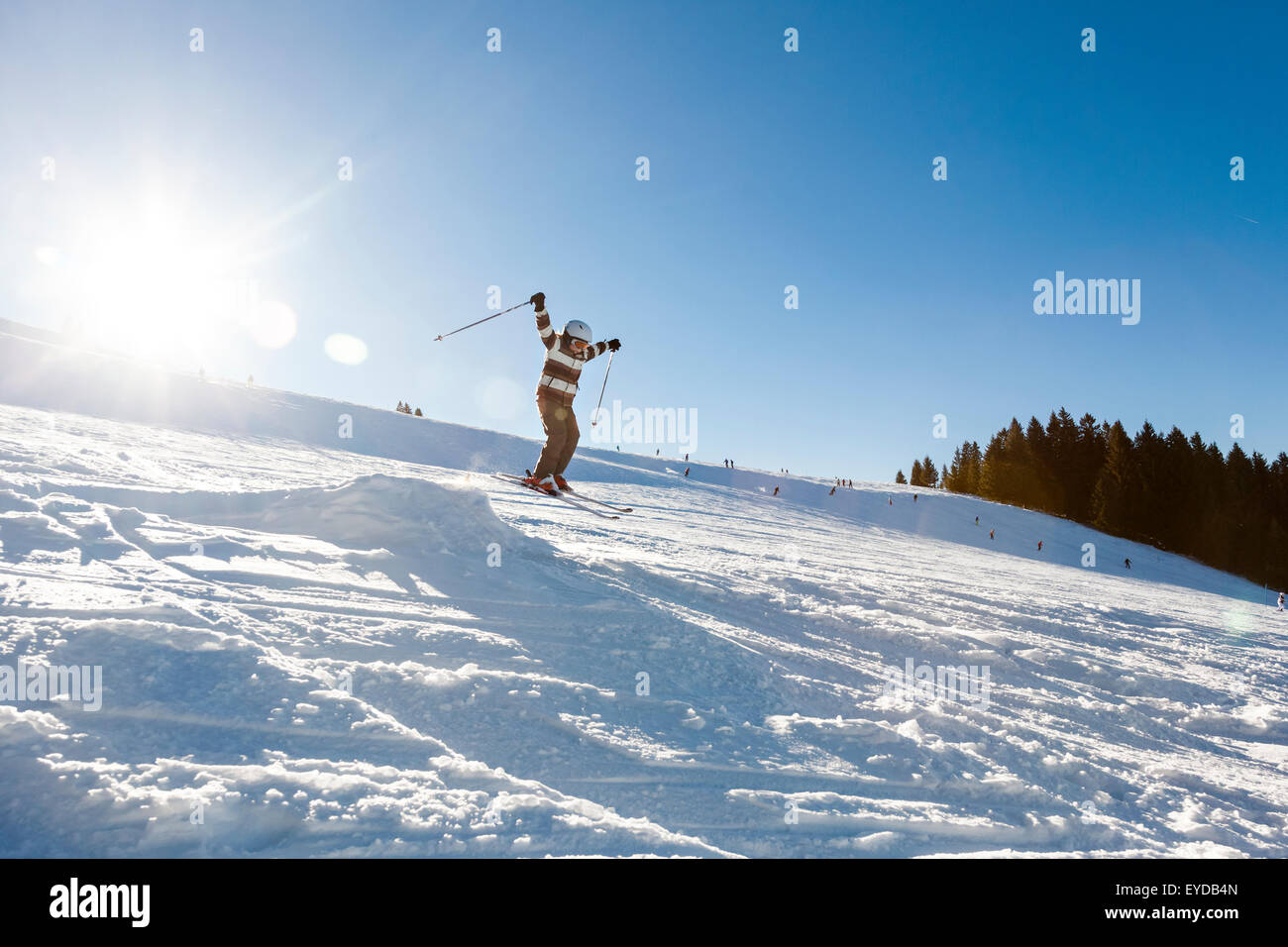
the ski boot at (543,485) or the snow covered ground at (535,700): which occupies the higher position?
the ski boot at (543,485)

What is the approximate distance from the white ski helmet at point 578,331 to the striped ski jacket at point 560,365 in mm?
128

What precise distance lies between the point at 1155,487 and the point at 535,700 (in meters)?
78.8

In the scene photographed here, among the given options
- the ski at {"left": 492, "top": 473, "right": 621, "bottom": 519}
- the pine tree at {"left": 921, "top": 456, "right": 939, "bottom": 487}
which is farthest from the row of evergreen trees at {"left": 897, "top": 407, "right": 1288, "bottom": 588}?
the ski at {"left": 492, "top": 473, "right": 621, "bottom": 519}

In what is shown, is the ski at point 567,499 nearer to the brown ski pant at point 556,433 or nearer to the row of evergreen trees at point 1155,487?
the brown ski pant at point 556,433

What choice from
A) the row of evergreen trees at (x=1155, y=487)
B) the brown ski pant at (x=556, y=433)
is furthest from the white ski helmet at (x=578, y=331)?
the row of evergreen trees at (x=1155, y=487)

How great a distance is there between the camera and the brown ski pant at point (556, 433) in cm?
1112

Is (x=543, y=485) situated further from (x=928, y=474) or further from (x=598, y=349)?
(x=928, y=474)

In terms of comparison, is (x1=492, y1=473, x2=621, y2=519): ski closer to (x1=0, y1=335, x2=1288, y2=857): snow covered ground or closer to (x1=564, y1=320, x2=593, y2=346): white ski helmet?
(x1=564, y1=320, x2=593, y2=346): white ski helmet

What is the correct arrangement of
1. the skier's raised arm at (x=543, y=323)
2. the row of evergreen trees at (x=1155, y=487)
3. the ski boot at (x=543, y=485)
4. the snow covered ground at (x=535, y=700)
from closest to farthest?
the snow covered ground at (x=535, y=700) → the skier's raised arm at (x=543, y=323) → the ski boot at (x=543, y=485) → the row of evergreen trees at (x=1155, y=487)

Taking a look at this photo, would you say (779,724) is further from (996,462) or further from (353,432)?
(996,462)
